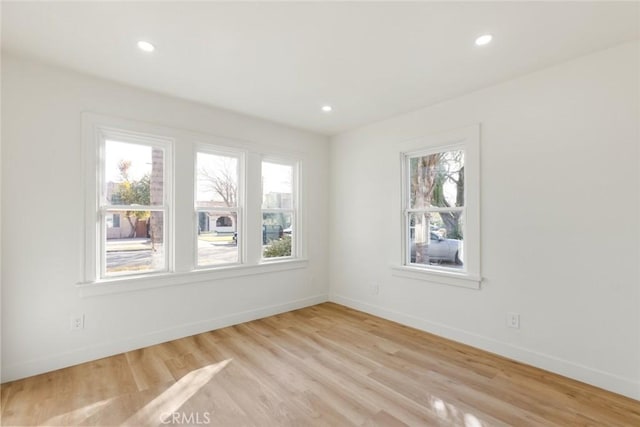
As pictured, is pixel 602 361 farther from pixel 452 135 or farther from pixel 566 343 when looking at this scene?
pixel 452 135

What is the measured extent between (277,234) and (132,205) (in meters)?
1.88

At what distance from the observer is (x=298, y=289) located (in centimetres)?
443

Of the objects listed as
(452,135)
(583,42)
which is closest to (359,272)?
(452,135)

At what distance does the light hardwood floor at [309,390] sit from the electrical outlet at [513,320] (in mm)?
342

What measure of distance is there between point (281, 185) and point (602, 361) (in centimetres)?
384

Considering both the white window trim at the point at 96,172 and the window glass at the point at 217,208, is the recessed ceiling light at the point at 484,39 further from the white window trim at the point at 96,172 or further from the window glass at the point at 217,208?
the white window trim at the point at 96,172

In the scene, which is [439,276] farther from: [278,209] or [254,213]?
[254,213]

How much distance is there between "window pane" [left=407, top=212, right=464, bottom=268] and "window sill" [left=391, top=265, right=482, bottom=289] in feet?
0.49

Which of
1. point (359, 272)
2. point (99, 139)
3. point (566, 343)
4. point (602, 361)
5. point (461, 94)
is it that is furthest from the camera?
point (359, 272)

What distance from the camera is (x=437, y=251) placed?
3.55 meters

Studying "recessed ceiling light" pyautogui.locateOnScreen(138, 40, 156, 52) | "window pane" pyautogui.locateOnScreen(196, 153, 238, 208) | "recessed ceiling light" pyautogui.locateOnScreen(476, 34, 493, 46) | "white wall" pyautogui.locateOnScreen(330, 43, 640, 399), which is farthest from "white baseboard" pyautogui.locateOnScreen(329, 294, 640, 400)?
"recessed ceiling light" pyautogui.locateOnScreen(138, 40, 156, 52)

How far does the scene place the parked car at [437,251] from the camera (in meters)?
3.35

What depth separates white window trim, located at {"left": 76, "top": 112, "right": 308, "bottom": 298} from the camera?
9.05 feet

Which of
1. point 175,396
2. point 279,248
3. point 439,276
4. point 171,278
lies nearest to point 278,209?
point 279,248
